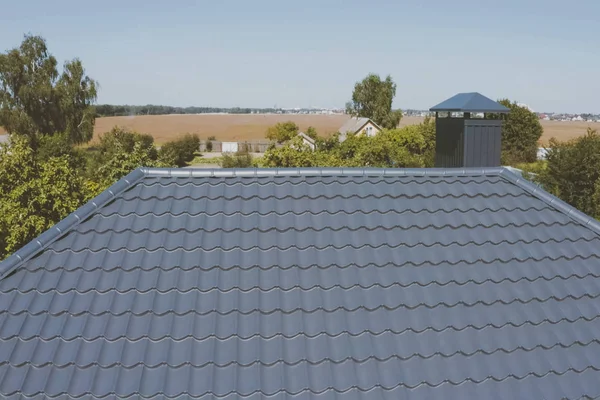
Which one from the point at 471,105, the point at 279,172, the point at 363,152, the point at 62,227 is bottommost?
the point at 363,152

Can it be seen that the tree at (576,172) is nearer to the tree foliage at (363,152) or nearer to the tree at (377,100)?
the tree foliage at (363,152)

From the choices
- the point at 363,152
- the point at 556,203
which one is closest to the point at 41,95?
the point at 363,152

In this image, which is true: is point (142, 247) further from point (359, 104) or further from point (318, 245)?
point (359, 104)

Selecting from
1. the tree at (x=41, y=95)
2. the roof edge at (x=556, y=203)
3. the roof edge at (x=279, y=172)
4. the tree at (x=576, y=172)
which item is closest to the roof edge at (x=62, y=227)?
the roof edge at (x=279, y=172)

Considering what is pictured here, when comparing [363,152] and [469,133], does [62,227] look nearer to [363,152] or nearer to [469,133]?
[469,133]

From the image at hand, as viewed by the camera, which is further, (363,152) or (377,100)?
(377,100)

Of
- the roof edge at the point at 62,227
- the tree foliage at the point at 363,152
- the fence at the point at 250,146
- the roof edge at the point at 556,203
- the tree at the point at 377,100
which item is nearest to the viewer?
the roof edge at the point at 62,227

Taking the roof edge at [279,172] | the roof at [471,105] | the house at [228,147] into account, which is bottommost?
the house at [228,147]

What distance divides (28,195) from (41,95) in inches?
1607

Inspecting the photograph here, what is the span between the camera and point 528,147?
64.1 m

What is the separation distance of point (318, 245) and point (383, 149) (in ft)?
132

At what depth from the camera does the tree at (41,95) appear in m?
54.8

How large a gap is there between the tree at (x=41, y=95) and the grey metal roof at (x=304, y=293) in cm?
5304

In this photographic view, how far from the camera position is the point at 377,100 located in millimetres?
93688
